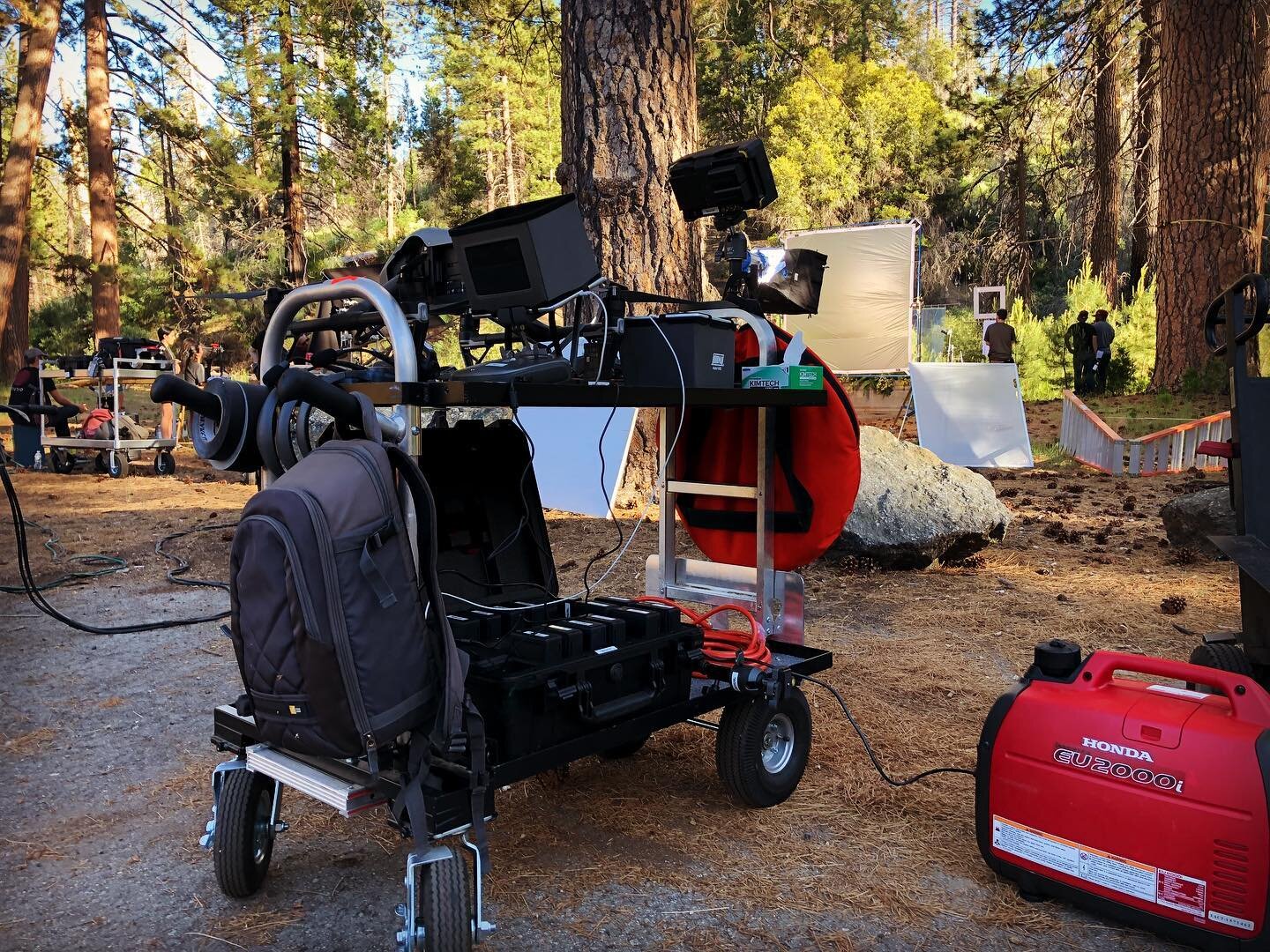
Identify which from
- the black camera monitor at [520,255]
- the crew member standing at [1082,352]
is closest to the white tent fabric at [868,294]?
the crew member standing at [1082,352]

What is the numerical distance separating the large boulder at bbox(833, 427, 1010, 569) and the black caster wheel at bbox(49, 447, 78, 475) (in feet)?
38.4

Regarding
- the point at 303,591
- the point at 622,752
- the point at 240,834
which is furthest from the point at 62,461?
the point at 303,591

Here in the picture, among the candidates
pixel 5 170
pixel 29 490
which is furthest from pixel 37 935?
pixel 5 170

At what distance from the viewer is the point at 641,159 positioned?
7.52 m

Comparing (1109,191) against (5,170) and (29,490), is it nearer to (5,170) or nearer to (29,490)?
(29,490)

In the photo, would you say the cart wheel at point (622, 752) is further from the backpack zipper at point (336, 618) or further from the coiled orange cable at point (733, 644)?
the backpack zipper at point (336, 618)

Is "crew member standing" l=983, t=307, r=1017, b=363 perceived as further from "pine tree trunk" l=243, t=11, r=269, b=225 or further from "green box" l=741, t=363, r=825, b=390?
"pine tree trunk" l=243, t=11, r=269, b=225

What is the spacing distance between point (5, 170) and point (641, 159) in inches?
631

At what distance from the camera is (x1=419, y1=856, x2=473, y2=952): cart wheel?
7.21 feet

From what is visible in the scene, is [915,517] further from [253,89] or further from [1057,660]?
[253,89]

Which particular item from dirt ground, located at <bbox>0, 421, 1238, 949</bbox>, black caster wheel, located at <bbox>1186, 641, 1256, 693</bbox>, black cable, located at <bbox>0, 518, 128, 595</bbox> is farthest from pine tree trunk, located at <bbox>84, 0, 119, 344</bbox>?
black caster wheel, located at <bbox>1186, 641, 1256, 693</bbox>

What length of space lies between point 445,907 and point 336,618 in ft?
2.25

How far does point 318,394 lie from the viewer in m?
2.24

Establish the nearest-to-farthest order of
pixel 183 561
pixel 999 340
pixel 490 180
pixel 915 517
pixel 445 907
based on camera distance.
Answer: pixel 445 907, pixel 915 517, pixel 183 561, pixel 999 340, pixel 490 180
